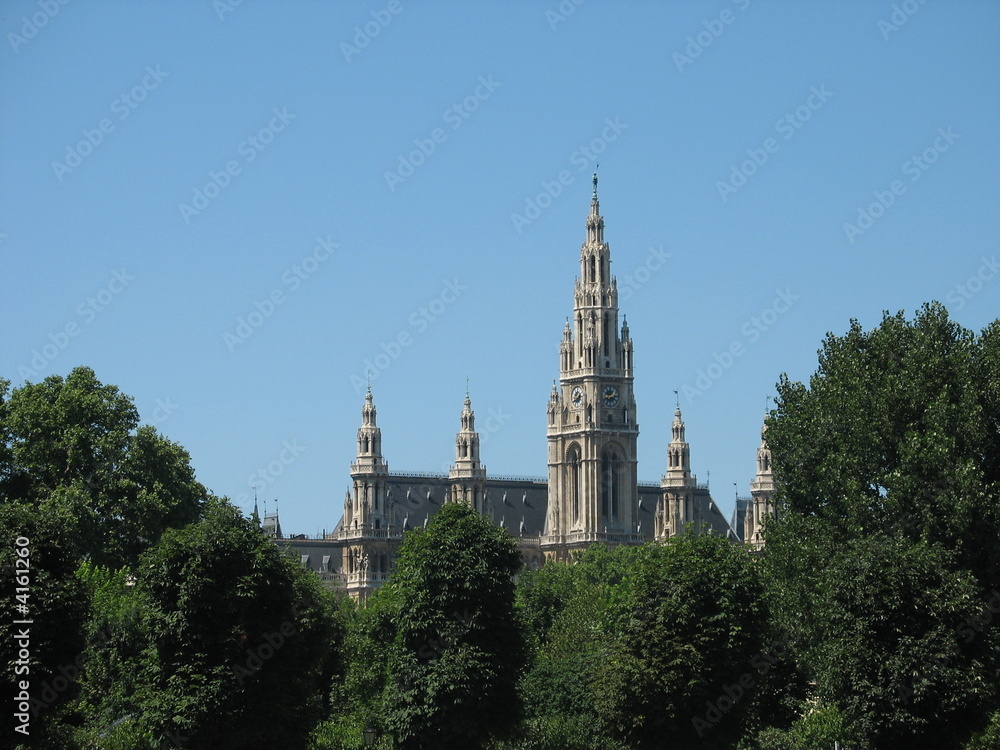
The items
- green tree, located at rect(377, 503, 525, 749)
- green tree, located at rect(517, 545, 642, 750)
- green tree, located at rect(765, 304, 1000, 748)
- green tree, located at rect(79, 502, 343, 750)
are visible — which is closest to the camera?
green tree, located at rect(765, 304, 1000, 748)

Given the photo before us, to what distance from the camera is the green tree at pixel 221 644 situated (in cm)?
6994

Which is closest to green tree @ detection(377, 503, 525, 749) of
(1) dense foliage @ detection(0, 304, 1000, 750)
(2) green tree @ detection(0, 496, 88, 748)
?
(1) dense foliage @ detection(0, 304, 1000, 750)

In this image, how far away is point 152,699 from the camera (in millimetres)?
70312

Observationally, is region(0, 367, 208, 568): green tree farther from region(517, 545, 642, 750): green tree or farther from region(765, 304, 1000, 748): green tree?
region(765, 304, 1000, 748): green tree

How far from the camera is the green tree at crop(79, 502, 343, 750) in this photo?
229ft

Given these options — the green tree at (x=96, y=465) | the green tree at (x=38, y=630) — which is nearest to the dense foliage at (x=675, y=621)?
the green tree at (x=38, y=630)

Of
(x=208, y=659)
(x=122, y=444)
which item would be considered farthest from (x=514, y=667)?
(x=122, y=444)

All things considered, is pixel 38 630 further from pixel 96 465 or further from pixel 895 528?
pixel 96 465

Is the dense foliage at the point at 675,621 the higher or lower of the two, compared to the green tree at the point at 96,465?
lower

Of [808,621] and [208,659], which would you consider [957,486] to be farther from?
[208,659]

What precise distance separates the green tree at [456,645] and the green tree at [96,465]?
3470 centimetres

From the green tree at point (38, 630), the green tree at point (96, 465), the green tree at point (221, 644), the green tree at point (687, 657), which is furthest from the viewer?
the green tree at point (96, 465)

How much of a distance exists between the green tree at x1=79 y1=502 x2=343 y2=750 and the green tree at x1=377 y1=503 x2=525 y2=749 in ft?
13.9

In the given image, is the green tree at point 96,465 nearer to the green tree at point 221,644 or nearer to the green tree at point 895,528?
the green tree at point 221,644
